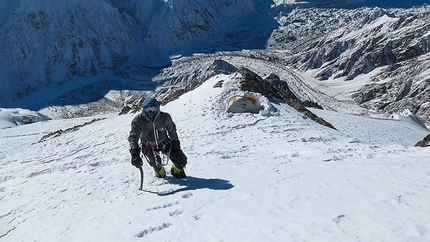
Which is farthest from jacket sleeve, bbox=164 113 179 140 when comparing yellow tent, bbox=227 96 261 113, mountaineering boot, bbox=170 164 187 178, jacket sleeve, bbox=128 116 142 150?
yellow tent, bbox=227 96 261 113

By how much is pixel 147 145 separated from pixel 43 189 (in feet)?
16.1

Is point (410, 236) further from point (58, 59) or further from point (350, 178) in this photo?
point (58, 59)

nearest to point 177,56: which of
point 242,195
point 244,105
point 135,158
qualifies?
point 244,105

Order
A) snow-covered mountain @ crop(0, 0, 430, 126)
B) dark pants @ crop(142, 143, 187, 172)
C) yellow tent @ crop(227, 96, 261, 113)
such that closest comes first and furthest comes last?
dark pants @ crop(142, 143, 187, 172)
yellow tent @ crop(227, 96, 261, 113)
snow-covered mountain @ crop(0, 0, 430, 126)

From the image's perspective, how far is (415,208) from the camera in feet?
20.2

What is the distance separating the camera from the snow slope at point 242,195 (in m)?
6.01

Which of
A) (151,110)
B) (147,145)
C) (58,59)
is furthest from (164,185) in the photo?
(58,59)

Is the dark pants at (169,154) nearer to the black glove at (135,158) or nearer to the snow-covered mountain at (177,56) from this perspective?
the black glove at (135,158)

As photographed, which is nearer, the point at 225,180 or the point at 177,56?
the point at 225,180

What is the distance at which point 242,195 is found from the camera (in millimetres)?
7902

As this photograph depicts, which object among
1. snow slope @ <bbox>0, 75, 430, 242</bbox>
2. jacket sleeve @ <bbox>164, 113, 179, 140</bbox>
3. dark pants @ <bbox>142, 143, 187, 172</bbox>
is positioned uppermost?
jacket sleeve @ <bbox>164, 113, 179, 140</bbox>

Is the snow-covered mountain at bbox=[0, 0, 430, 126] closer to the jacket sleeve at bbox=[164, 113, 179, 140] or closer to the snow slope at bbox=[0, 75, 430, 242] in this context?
the snow slope at bbox=[0, 75, 430, 242]

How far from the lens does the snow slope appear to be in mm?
6008

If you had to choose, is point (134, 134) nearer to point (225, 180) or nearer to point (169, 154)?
point (169, 154)
